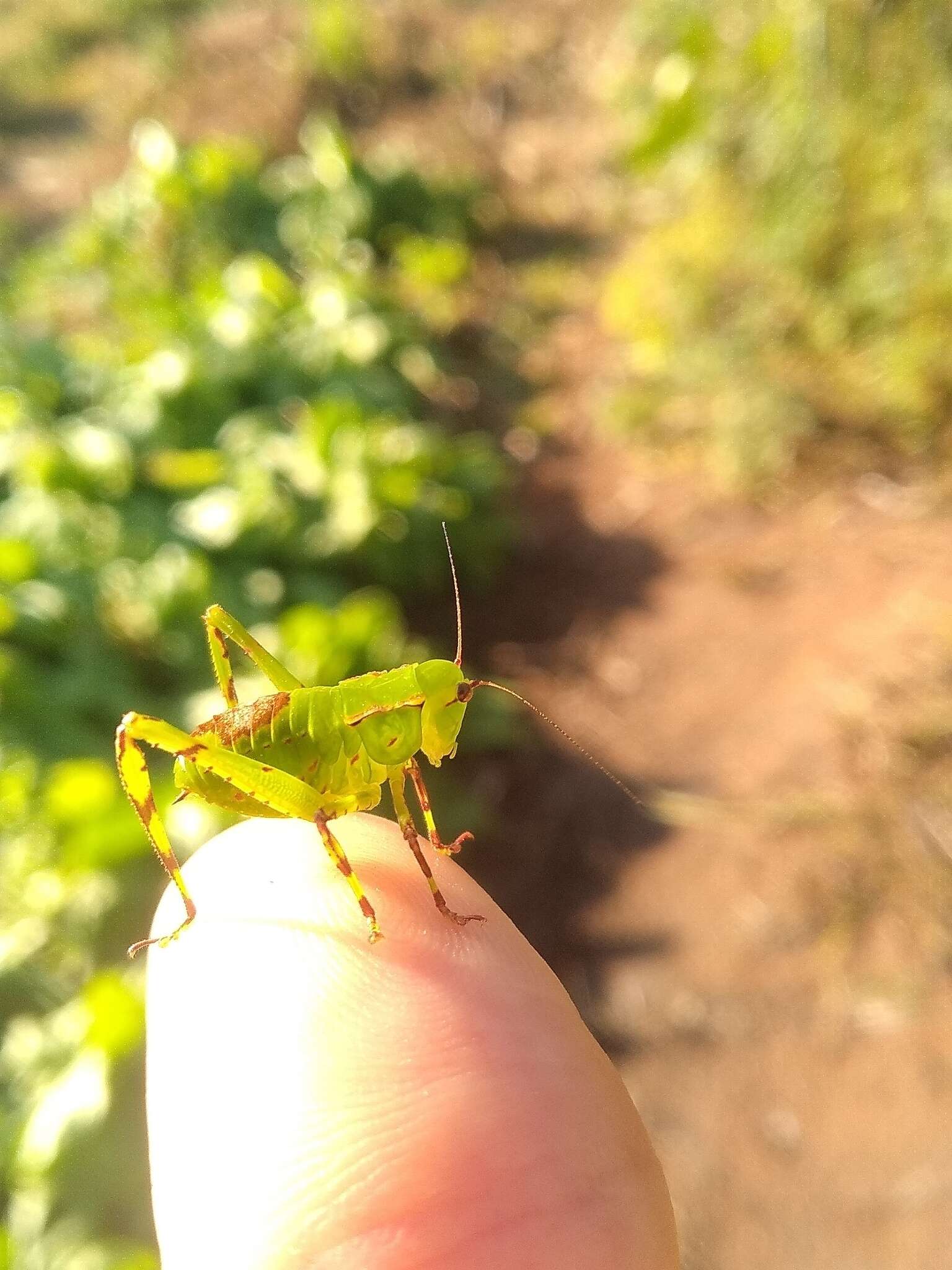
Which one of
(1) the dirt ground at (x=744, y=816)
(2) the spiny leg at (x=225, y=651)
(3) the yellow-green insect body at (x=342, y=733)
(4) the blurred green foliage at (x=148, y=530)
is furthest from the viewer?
(1) the dirt ground at (x=744, y=816)

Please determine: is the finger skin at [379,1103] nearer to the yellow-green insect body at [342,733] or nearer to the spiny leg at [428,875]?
the spiny leg at [428,875]

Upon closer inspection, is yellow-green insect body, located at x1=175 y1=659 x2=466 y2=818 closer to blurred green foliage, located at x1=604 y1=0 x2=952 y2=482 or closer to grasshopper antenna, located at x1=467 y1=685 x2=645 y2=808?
grasshopper antenna, located at x1=467 y1=685 x2=645 y2=808

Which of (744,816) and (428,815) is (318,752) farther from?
(744,816)

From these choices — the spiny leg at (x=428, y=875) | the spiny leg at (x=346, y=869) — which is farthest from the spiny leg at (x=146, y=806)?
the spiny leg at (x=428, y=875)

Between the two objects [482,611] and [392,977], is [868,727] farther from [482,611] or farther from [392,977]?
[392,977]

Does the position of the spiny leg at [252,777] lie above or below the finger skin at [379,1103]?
above

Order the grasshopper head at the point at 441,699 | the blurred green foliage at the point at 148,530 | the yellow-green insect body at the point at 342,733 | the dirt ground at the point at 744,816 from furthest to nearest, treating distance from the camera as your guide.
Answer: the dirt ground at the point at 744,816, the blurred green foliage at the point at 148,530, the grasshopper head at the point at 441,699, the yellow-green insect body at the point at 342,733

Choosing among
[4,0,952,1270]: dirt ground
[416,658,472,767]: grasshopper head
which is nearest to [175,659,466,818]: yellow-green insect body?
[416,658,472,767]: grasshopper head

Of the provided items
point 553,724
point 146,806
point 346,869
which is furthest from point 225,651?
point 553,724
